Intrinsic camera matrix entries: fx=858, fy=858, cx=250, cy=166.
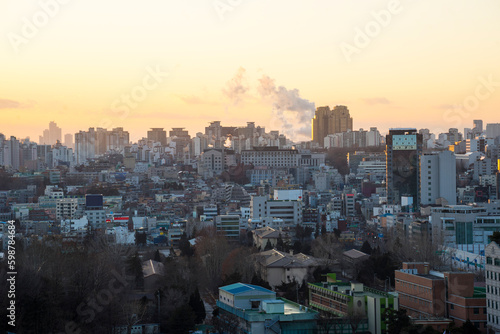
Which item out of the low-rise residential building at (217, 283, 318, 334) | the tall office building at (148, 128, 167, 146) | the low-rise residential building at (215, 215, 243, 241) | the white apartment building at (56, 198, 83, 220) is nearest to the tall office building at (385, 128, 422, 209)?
the low-rise residential building at (215, 215, 243, 241)

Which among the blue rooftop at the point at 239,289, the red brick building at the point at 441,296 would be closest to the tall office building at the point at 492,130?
the red brick building at the point at 441,296

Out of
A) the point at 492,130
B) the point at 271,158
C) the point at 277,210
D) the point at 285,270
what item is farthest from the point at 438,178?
the point at 492,130

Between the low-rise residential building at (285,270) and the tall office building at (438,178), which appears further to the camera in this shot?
the tall office building at (438,178)

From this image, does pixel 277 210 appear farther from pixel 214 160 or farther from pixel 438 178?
pixel 214 160

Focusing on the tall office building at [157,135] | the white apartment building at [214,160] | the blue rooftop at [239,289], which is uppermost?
the tall office building at [157,135]

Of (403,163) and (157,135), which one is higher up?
(157,135)

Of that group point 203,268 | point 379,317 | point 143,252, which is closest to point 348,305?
point 379,317

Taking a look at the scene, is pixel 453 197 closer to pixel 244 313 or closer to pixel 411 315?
pixel 411 315

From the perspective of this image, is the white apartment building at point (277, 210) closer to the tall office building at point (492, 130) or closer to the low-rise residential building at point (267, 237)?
the low-rise residential building at point (267, 237)
